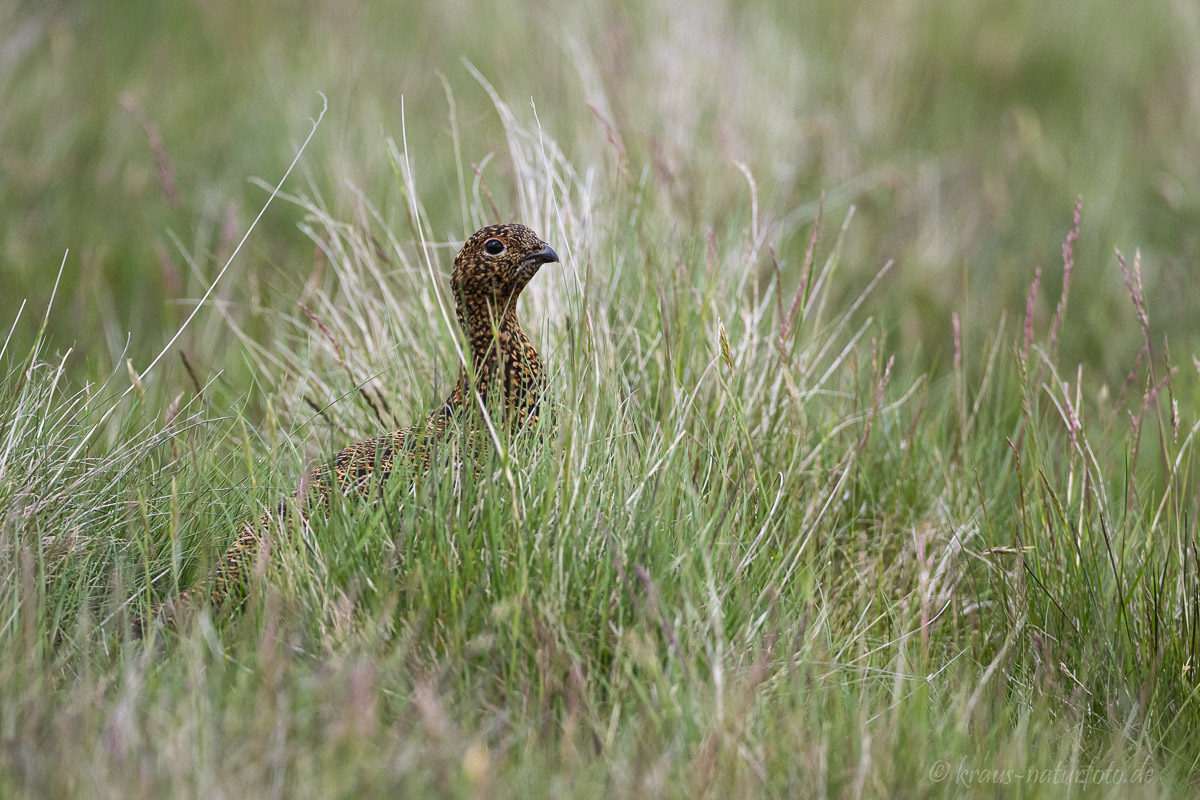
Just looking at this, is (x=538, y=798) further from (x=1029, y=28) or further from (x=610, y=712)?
(x=1029, y=28)

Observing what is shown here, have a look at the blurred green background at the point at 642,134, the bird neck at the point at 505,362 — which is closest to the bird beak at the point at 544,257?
the bird neck at the point at 505,362

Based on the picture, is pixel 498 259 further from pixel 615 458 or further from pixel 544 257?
pixel 615 458

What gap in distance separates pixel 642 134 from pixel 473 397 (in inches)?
96.2

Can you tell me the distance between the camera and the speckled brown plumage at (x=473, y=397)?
7.62 ft

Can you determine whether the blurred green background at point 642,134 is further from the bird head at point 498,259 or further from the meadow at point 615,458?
the bird head at point 498,259

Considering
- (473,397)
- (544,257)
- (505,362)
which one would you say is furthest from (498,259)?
(473,397)

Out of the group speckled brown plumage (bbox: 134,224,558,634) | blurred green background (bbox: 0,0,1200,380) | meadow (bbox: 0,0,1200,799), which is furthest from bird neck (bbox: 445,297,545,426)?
blurred green background (bbox: 0,0,1200,380)

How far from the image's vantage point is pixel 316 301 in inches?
137

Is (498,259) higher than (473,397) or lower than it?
higher

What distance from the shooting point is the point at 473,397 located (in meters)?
2.52

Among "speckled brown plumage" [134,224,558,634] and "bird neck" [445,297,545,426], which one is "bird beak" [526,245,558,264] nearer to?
"speckled brown plumage" [134,224,558,634]

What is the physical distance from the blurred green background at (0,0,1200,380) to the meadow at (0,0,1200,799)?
0.11 feet

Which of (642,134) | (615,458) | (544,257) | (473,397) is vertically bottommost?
(615,458)

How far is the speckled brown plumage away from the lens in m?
2.32
